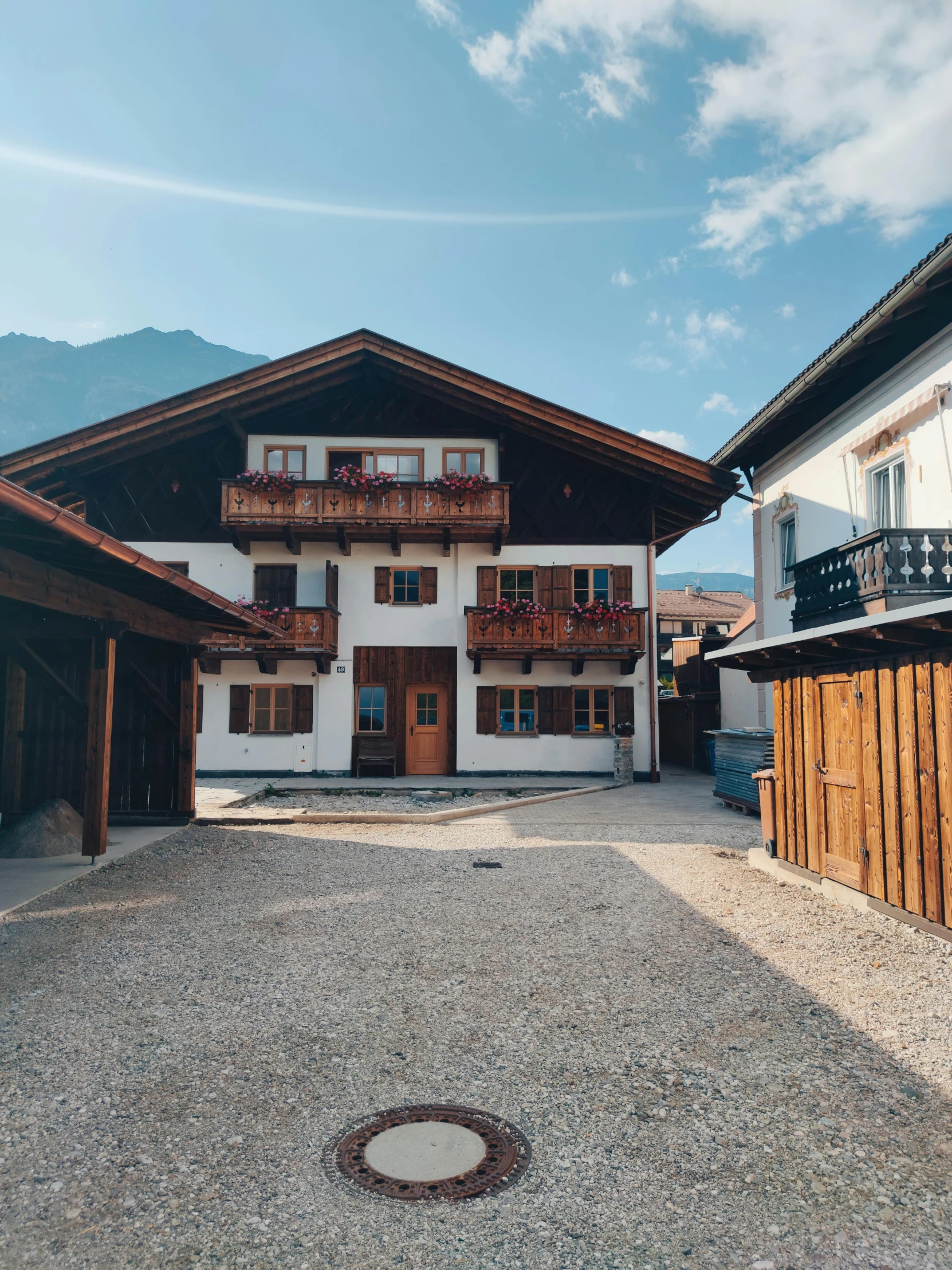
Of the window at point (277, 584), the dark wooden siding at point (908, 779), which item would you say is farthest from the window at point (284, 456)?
the dark wooden siding at point (908, 779)

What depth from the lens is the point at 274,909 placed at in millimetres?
7551

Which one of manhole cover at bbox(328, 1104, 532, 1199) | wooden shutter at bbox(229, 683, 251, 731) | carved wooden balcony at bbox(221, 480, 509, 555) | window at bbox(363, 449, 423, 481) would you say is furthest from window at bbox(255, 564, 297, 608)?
manhole cover at bbox(328, 1104, 532, 1199)

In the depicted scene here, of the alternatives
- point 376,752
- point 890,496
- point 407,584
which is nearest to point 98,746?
point 376,752

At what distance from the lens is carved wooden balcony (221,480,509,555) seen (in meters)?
20.3

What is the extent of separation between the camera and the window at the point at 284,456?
21.8m

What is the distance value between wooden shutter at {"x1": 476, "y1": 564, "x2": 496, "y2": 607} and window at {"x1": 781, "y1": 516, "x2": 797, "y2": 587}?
22.8ft

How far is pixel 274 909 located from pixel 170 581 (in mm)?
3230

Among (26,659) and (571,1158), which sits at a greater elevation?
(26,659)

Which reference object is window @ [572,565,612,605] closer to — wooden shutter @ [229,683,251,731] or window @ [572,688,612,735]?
window @ [572,688,612,735]

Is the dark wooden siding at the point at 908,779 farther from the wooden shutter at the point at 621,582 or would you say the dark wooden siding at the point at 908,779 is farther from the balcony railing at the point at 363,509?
the balcony railing at the point at 363,509

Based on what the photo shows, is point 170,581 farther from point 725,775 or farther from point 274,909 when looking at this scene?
point 725,775

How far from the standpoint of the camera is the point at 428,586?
21.3 metres

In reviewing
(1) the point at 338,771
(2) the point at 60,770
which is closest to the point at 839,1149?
(2) the point at 60,770

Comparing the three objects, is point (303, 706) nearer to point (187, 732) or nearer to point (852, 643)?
point (187, 732)
